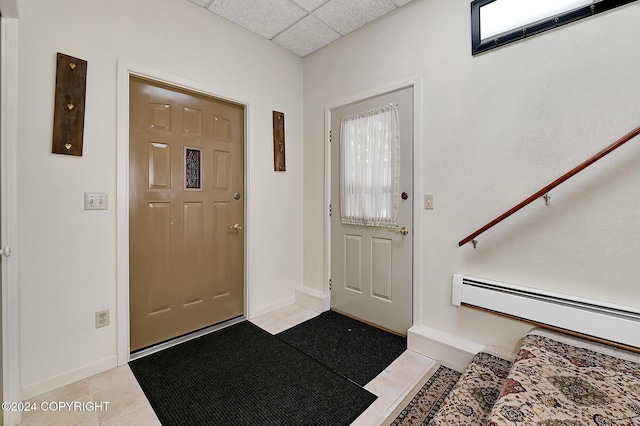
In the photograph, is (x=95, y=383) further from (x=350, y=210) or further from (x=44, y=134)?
(x=350, y=210)

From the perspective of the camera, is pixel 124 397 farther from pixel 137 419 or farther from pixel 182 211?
pixel 182 211

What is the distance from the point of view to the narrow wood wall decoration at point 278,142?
2906mm

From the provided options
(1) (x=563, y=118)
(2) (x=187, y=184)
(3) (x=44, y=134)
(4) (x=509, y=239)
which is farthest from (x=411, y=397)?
→ (3) (x=44, y=134)

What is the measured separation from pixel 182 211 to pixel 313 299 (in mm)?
1558

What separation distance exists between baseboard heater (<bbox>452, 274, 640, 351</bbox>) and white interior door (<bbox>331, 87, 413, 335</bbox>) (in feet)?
1.59

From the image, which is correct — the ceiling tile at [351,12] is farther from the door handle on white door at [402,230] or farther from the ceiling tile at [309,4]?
the door handle on white door at [402,230]

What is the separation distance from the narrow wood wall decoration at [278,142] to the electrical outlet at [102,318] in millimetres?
1824

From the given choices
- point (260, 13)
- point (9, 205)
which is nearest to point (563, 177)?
point (260, 13)

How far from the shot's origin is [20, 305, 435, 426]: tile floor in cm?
149

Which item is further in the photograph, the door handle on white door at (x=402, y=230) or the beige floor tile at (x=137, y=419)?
the door handle on white door at (x=402, y=230)

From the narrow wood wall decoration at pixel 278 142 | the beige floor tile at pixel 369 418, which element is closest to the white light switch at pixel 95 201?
the narrow wood wall decoration at pixel 278 142

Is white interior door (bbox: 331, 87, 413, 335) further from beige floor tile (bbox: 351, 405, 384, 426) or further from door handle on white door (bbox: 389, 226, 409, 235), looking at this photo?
beige floor tile (bbox: 351, 405, 384, 426)

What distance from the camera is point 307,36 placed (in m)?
2.74

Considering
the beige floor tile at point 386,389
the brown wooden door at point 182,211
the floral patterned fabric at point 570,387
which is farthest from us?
the brown wooden door at point 182,211
